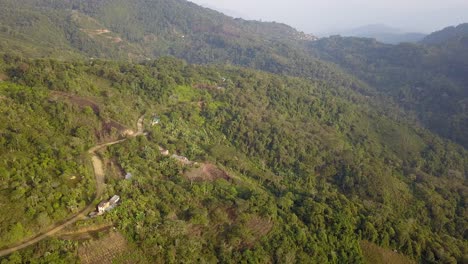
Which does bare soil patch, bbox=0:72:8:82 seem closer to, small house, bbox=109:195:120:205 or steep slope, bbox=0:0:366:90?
small house, bbox=109:195:120:205

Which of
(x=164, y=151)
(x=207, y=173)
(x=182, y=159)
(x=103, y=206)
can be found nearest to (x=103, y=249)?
(x=103, y=206)

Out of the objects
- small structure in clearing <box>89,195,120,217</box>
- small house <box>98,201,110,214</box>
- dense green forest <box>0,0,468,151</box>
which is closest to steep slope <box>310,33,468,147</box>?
dense green forest <box>0,0,468,151</box>

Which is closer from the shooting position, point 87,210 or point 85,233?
point 85,233

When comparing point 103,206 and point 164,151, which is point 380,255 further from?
point 103,206

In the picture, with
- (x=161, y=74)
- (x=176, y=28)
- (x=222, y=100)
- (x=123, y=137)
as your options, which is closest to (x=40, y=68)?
(x=123, y=137)

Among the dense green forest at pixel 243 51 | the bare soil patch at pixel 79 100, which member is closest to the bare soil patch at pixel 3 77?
the bare soil patch at pixel 79 100
